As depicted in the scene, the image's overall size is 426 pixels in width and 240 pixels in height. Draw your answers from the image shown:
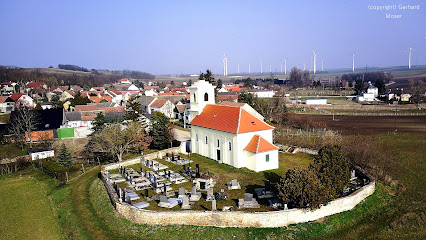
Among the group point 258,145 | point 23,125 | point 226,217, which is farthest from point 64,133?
point 226,217

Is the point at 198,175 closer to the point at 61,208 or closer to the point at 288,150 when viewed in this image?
the point at 61,208

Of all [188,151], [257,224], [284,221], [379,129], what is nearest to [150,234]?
[257,224]

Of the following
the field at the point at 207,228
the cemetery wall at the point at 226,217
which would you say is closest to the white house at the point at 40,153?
the field at the point at 207,228

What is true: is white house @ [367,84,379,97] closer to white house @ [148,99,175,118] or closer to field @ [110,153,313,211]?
white house @ [148,99,175,118]

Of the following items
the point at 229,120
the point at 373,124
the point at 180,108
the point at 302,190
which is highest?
the point at 229,120

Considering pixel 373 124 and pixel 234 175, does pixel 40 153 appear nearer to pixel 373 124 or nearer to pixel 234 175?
pixel 234 175

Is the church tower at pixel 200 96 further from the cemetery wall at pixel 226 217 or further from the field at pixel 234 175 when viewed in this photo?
the cemetery wall at pixel 226 217

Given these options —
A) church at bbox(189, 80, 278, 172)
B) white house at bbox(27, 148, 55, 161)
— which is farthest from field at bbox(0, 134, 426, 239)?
white house at bbox(27, 148, 55, 161)
